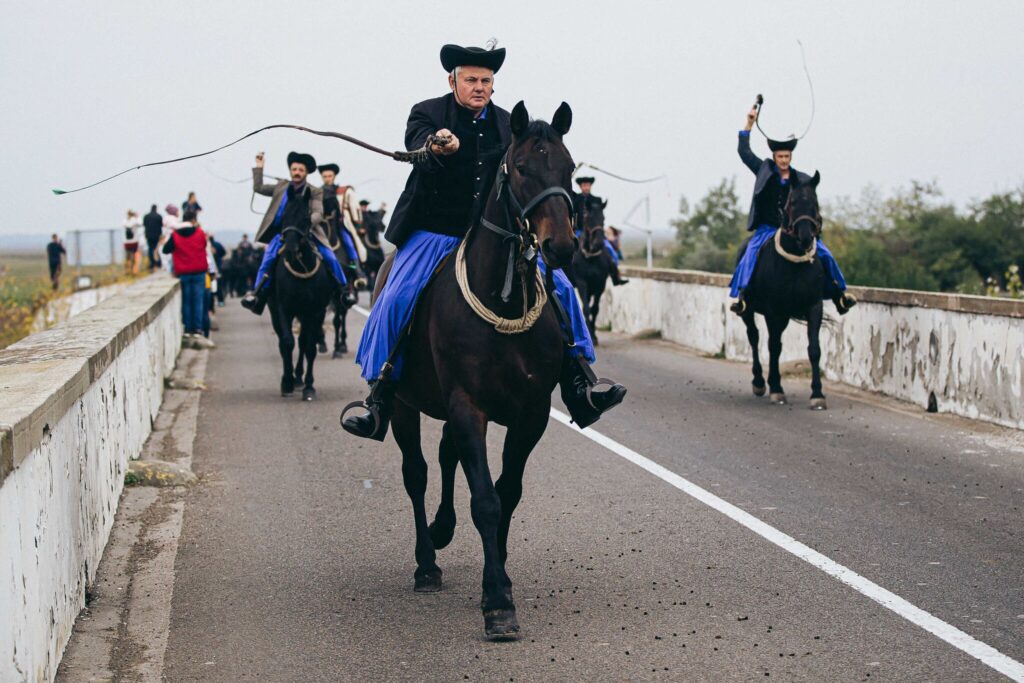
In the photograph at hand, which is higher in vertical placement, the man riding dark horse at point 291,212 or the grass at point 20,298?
the man riding dark horse at point 291,212

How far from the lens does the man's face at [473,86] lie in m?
7.38

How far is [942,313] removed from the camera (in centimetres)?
1456

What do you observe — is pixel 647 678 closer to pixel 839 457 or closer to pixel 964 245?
pixel 839 457

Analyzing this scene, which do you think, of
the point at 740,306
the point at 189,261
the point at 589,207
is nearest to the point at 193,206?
the point at 189,261

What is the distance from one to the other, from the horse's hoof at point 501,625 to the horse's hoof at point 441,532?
1.44 metres

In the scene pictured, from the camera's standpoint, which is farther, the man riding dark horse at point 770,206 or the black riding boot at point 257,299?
the black riding boot at point 257,299

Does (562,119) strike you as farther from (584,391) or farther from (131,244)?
(131,244)

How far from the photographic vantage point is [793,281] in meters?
15.5

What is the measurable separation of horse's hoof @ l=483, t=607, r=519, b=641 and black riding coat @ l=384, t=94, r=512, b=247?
2.04 meters

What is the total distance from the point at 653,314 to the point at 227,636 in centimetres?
2074

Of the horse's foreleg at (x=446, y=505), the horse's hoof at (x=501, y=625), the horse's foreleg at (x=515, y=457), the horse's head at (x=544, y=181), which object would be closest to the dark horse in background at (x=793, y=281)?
the horse's foreleg at (x=446, y=505)

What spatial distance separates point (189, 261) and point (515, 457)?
17076 millimetres

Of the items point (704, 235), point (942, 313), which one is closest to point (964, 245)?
point (942, 313)

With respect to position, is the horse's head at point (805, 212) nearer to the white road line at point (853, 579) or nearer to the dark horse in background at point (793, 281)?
the dark horse in background at point (793, 281)
